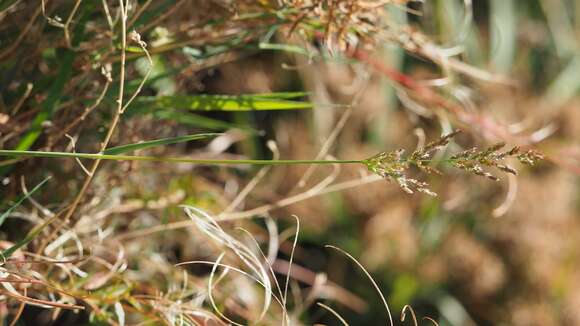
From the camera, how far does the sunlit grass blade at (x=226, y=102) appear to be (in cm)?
57

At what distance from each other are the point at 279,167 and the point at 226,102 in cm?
62

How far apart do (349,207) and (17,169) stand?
76 cm

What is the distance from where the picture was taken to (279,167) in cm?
118

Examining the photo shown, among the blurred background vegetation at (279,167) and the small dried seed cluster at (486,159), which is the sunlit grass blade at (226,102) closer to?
the blurred background vegetation at (279,167)

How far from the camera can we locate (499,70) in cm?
131

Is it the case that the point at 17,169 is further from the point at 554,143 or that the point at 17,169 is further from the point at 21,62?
the point at 554,143

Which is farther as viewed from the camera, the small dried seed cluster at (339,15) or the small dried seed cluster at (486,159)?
the small dried seed cluster at (339,15)

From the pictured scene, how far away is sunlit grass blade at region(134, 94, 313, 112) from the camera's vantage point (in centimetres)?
57

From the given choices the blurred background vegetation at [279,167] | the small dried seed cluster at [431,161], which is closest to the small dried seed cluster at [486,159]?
the small dried seed cluster at [431,161]

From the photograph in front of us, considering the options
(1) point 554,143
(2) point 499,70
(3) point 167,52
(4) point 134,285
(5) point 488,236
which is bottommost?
(5) point 488,236

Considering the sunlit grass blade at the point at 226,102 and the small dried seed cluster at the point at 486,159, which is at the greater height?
the small dried seed cluster at the point at 486,159

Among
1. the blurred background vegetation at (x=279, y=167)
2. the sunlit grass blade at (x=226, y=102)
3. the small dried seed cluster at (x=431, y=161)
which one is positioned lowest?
the blurred background vegetation at (x=279, y=167)

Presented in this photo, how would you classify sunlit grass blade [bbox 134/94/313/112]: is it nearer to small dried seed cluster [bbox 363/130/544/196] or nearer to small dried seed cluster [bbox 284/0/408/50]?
small dried seed cluster [bbox 284/0/408/50]

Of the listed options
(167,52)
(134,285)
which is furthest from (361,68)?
(134,285)
